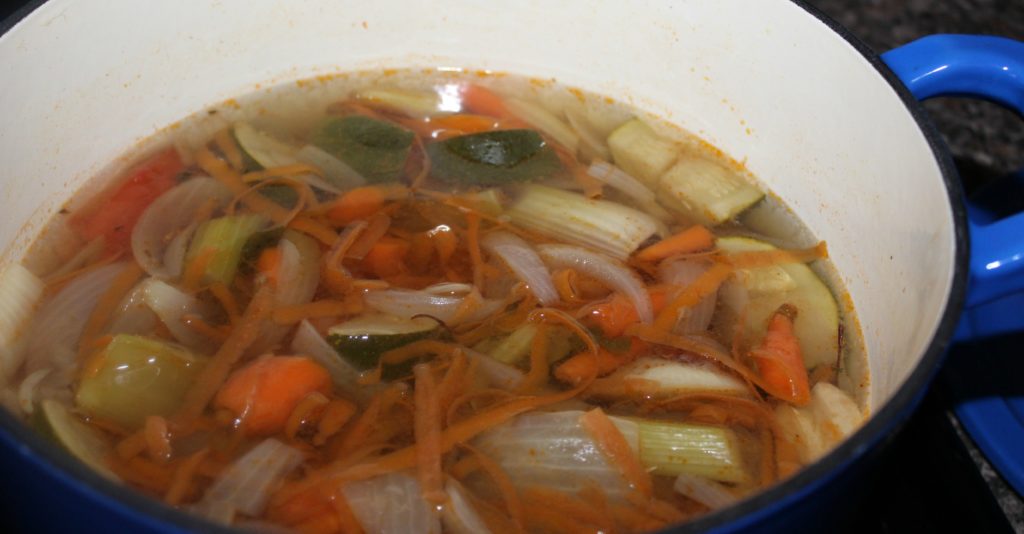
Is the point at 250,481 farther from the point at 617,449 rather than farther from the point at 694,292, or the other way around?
the point at 694,292

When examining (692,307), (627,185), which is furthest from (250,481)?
(627,185)

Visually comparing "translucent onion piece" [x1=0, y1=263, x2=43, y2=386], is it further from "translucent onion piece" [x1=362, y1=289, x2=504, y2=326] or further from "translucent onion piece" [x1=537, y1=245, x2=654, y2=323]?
"translucent onion piece" [x1=537, y1=245, x2=654, y2=323]

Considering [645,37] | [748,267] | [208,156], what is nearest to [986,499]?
[748,267]

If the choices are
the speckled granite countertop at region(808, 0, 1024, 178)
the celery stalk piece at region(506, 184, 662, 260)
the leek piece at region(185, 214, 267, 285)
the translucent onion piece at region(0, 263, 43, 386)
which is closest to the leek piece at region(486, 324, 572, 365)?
the celery stalk piece at region(506, 184, 662, 260)

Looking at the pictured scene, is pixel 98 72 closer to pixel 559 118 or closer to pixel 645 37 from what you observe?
pixel 559 118

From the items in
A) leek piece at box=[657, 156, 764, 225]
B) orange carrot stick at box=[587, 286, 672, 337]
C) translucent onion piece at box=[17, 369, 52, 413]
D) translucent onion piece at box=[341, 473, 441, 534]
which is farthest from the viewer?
leek piece at box=[657, 156, 764, 225]

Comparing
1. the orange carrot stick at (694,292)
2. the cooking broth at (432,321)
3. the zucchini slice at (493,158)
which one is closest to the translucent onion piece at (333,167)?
the cooking broth at (432,321)
